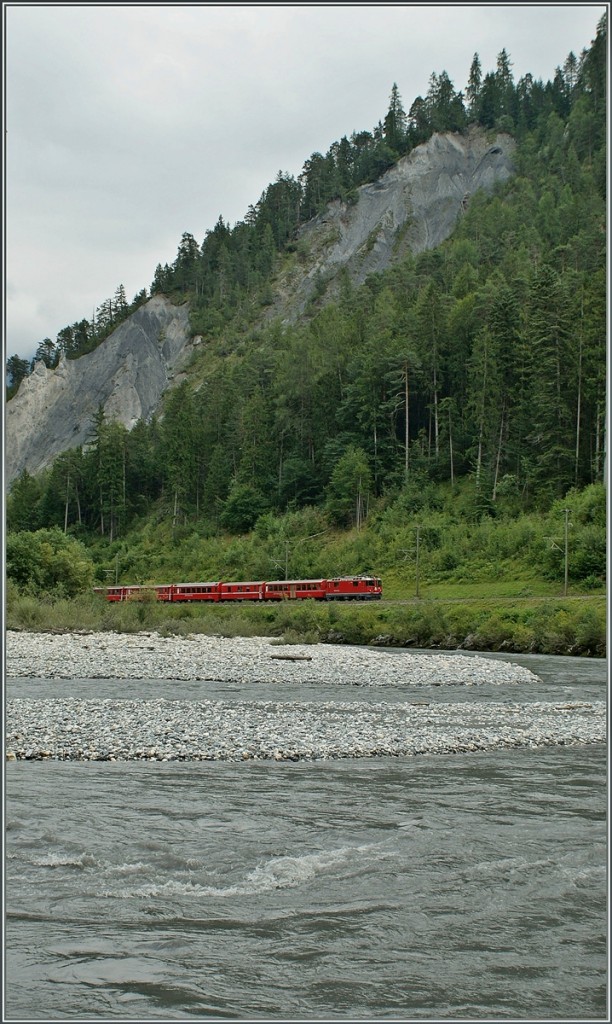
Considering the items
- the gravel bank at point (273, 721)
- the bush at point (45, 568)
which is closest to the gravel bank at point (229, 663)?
the gravel bank at point (273, 721)

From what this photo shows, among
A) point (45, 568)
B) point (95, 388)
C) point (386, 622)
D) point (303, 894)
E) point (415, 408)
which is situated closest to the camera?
point (303, 894)

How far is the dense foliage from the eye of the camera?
69562 mm

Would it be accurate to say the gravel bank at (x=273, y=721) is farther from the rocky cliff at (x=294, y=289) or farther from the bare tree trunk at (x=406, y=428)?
the rocky cliff at (x=294, y=289)

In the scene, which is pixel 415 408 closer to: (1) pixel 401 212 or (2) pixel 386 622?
(2) pixel 386 622

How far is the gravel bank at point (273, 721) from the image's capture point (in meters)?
15.1

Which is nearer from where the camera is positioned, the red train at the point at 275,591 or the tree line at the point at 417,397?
the red train at the point at 275,591

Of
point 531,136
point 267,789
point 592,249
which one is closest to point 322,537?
point 592,249

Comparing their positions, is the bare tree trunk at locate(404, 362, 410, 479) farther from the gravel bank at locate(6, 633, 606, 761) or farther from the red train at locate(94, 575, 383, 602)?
the gravel bank at locate(6, 633, 606, 761)

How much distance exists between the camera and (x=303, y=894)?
26.9ft

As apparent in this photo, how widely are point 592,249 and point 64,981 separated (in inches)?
3681

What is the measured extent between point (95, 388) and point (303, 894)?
14410cm

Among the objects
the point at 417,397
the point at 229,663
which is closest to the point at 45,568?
the point at 229,663

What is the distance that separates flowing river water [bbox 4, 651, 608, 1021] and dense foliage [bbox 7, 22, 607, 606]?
41.4 m

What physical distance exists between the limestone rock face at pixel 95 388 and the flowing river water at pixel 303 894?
13007cm
